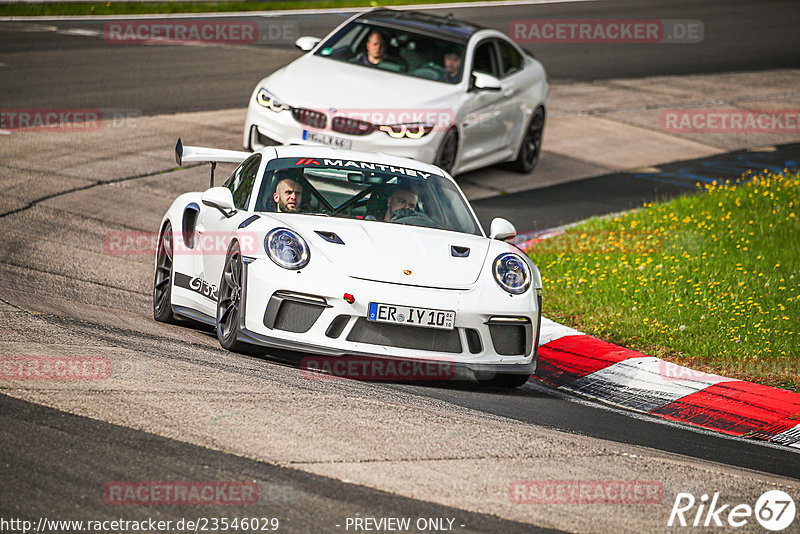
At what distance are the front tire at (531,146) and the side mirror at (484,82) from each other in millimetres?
1414

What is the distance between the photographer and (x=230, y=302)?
723 centimetres

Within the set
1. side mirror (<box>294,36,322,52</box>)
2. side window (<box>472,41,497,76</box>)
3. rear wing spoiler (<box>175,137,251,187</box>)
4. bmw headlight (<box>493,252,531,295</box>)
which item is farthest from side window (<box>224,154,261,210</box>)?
side window (<box>472,41,497,76</box>)

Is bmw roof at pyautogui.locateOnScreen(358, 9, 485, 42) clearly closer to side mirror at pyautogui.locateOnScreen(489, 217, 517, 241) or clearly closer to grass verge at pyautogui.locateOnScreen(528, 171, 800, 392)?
grass verge at pyautogui.locateOnScreen(528, 171, 800, 392)

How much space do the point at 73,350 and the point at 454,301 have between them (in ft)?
7.27

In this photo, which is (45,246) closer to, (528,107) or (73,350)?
(73,350)

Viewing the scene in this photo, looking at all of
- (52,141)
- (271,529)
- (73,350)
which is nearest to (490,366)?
(73,350)

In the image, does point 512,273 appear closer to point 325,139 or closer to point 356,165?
point 356,165

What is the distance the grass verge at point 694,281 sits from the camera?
8422mm

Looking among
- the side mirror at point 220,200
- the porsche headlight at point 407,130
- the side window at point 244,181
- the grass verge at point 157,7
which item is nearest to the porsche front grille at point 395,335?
the side mirror at point 220,200

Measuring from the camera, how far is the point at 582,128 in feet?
58.2

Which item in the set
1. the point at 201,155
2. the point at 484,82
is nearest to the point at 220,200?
the point at 201,155

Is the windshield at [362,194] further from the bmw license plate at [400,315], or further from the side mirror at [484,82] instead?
the side mirror at [484,82]

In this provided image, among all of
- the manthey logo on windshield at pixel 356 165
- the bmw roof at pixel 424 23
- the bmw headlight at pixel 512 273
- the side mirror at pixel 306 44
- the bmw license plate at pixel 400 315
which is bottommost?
the bmw license plate at pixel 400 315

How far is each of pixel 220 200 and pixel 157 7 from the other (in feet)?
62.2
